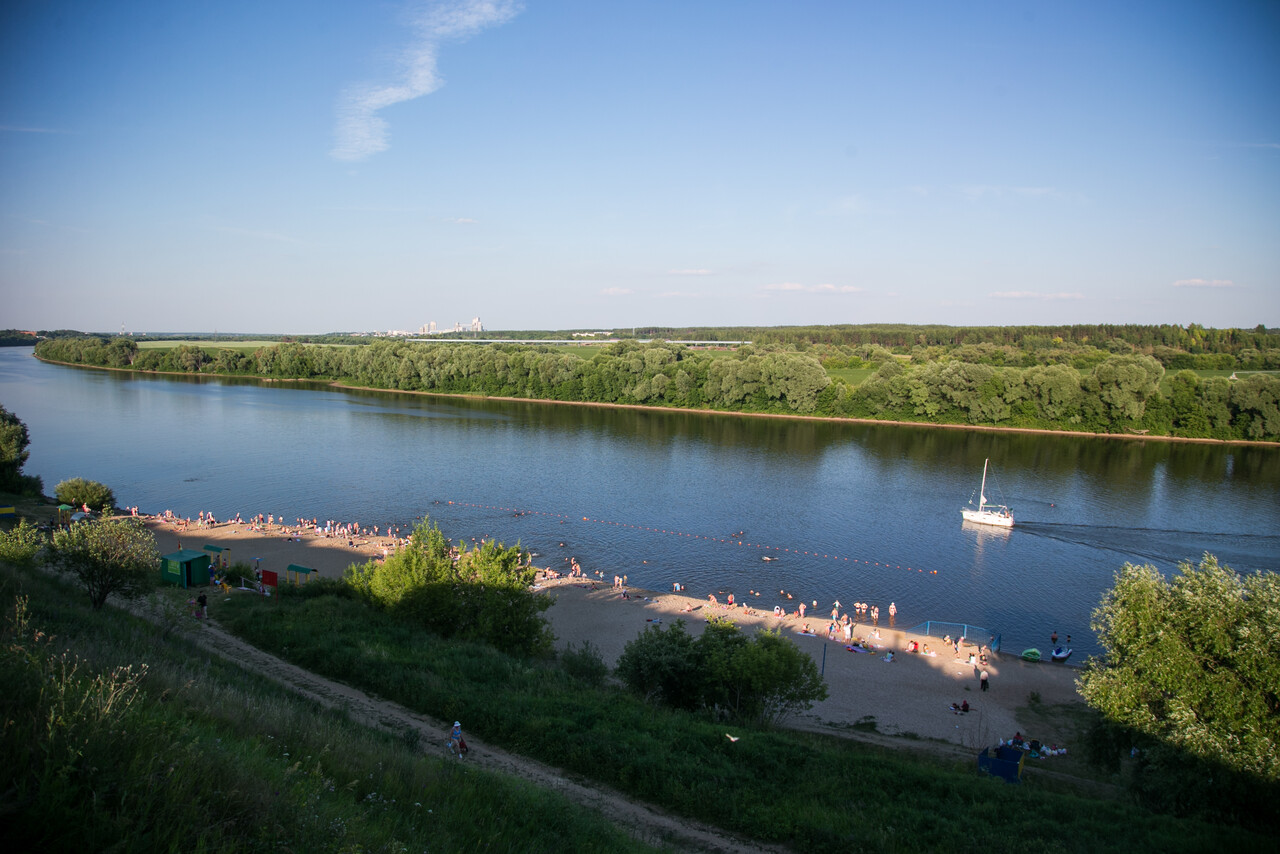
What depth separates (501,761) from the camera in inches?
476

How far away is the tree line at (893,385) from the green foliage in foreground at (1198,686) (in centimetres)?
6987

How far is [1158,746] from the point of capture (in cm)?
1246

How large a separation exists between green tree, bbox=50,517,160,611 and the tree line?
73.7 metres

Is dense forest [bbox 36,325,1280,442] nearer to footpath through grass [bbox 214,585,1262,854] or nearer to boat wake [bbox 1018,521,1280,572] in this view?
boat wake [bbox 1018,521,1280,572]

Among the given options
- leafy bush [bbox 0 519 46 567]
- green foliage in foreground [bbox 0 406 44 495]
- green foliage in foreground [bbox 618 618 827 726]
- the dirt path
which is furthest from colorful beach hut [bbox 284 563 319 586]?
green foliage in foreground [bbox 0 406 44 495]

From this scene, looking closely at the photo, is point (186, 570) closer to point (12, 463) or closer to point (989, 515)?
point (12, 463)

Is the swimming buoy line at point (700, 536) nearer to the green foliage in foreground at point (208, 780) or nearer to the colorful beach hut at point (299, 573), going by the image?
the colorful beach hut at point (299, 573)

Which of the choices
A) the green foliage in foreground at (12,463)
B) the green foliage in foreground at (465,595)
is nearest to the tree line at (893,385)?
the green foliage in foreground at (12,463)

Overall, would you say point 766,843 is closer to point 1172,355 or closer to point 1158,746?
point 1158,746

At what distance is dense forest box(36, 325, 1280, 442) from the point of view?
237 feet

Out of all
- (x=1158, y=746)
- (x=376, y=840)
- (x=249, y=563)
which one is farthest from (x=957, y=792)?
(x=249, y=563)

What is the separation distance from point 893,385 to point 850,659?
64432 mm

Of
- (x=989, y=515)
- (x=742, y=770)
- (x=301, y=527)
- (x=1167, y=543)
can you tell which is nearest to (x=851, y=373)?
(x=989, y=515)

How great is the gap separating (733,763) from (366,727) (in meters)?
6.49
